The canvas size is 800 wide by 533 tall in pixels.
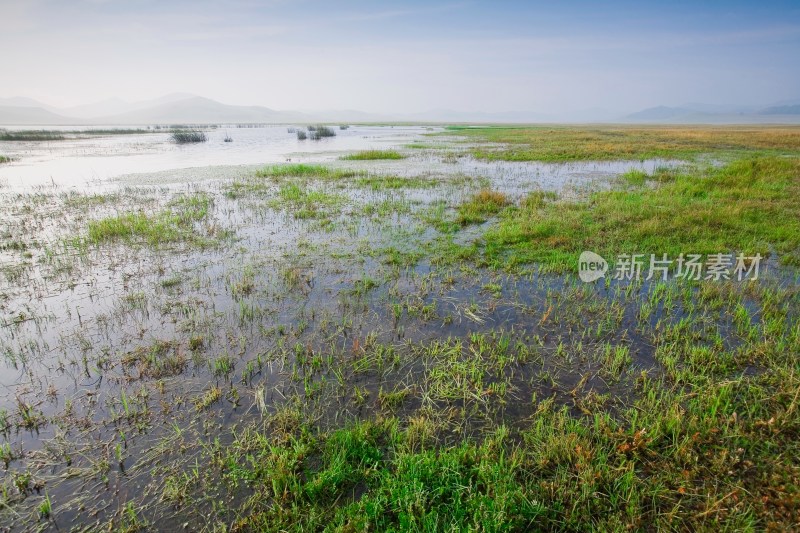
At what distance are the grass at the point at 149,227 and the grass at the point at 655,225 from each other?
34.9 ft

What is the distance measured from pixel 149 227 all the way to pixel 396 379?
1177cm

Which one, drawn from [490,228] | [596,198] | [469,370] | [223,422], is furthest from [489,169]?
[223,422]

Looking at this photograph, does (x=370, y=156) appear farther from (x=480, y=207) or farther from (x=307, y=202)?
(x=480, y=207)

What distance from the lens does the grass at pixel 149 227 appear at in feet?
39.0

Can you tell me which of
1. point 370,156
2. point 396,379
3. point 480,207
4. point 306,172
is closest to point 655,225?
point 480,207

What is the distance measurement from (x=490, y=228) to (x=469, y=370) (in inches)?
313

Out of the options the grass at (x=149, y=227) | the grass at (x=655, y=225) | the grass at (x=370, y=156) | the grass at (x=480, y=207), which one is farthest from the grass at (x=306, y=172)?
the grass at (x=655, y=225)

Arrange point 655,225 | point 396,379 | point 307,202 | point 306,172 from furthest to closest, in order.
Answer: point 306,172
point 307,202
point 655,225
point 396,379

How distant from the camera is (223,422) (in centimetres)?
477

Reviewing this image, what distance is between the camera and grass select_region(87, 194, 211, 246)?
11.9 m

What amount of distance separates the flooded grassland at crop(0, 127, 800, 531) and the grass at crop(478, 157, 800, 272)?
0.14 m

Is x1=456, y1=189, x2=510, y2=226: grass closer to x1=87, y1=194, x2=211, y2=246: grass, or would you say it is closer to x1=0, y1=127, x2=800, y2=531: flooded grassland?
x1=0, y1=127, x2=800, y2=531: flooded grassland

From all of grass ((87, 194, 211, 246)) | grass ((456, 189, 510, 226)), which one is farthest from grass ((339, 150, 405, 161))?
grass ((87, 194, 211, 246))

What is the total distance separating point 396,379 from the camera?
18.4 feet
